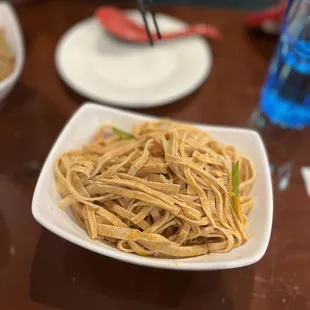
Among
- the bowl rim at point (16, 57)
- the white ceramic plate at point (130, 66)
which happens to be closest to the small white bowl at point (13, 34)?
the bowl rim at point (16, 57)

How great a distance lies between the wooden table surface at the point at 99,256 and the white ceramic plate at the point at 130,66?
32 millimetres

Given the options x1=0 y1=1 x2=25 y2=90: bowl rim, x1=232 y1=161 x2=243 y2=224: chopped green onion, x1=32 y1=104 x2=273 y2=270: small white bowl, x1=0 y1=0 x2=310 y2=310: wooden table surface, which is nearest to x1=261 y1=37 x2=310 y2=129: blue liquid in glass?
x1=0 y1=0 x2=310 y2=310: wooden table surface

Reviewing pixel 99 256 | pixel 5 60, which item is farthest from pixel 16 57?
pixel 99 256

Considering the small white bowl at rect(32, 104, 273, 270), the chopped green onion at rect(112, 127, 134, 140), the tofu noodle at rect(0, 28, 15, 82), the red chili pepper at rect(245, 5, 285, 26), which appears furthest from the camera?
the red chili pepper at rect(245, 5, 285, 26)

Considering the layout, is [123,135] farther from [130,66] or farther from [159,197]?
[130,66]

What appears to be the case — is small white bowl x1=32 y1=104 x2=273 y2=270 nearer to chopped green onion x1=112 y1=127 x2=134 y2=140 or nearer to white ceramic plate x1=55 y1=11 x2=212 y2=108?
chopped green onion x1=112 y1=127 x2=134 y2=140

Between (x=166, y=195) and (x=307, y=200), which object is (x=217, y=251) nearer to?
(x=166, y=195)

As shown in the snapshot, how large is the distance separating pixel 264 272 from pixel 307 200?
6.7 inches

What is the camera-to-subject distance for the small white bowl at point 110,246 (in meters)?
0.58

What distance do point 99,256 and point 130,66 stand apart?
0.49 m

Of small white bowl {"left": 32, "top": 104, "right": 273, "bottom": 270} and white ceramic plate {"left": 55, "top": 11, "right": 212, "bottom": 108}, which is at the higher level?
small white bowl {"left": 32, "top": 104, "right": 273, "bottom": 270}

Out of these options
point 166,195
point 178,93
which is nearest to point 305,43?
point 178,93

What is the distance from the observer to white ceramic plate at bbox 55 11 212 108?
0.95m

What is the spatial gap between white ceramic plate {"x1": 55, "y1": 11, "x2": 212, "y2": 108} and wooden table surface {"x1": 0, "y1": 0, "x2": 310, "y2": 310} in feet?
0.10
